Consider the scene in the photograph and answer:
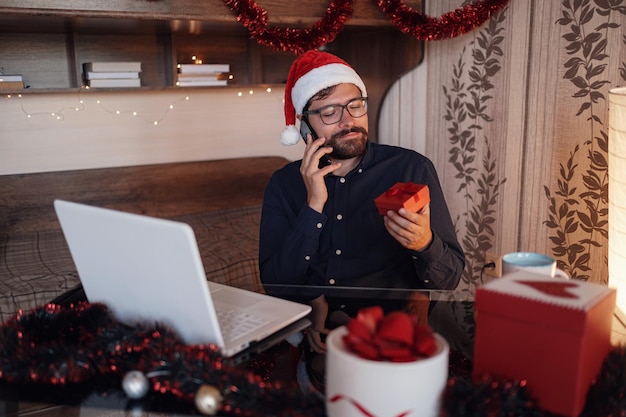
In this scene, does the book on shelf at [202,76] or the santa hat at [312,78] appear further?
the book on shelf at [202,76]

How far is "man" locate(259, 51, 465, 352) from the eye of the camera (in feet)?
5.62

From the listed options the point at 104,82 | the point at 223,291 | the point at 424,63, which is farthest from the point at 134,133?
the point at 223,291

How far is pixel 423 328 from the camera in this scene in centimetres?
86

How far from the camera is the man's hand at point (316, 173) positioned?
1.71m

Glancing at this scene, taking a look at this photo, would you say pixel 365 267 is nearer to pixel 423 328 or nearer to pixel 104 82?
pixel 423 328

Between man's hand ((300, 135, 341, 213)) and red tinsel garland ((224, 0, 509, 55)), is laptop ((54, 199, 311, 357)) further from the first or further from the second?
red tinsel garland ((224, 0, 509, 55))

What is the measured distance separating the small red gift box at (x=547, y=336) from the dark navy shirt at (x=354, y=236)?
67cm

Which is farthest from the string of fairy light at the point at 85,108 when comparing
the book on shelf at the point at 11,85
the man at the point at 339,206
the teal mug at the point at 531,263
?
the teal mug at the point at 531,263

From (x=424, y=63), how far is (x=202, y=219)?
127 centimetres

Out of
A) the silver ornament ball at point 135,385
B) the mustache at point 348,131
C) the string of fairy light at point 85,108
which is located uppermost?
the string of fairy light at point 85,108

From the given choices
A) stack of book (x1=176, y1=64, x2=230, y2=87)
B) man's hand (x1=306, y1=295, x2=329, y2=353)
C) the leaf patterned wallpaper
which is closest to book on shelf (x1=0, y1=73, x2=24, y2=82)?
stack of book (x1=176, y1=64, x2=230, y2=87)

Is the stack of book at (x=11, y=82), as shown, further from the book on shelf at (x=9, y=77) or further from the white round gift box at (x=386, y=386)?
the white round gift box at (x=386, y=386)

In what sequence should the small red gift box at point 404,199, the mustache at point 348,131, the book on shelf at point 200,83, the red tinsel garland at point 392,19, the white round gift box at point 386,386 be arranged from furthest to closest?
1. the book on shelf at point 200,83
2. the red tinsel garland at point 392,19
3. the mustache at point 348,131
4. the small red gift box at point 404,199
5. the white round gift box at point 386,386

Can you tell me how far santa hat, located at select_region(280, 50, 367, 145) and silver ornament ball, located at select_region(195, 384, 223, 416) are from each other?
1.18m
